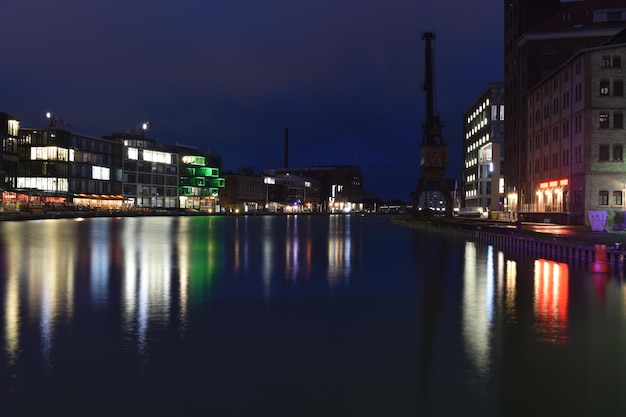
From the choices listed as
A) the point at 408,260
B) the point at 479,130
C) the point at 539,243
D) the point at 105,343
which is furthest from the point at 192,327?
the point at 479,130

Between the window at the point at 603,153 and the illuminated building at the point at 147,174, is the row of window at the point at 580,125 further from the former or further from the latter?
the illuminated building at the point at 147,174

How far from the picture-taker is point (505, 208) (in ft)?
356

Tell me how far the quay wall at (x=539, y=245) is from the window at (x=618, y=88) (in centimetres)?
2175

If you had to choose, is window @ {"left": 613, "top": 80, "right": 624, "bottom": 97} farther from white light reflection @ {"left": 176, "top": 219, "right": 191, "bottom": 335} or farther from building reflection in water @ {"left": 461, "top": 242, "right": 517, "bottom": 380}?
white light reflection @ {"left": 176, "top": 219, "right": 191, "bottom": 335}

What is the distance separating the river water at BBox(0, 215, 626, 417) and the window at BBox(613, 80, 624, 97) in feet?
150

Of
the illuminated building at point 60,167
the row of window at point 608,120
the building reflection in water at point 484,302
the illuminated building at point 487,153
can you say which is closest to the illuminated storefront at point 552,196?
the row of window at point 608,120

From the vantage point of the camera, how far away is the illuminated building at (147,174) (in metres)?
174

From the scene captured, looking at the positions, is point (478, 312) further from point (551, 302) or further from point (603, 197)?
point (603, 197)

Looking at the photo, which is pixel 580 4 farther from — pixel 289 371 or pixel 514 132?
pixel 289 371

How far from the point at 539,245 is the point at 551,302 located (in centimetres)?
2542

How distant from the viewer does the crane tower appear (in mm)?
96188

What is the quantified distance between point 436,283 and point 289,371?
1565cm

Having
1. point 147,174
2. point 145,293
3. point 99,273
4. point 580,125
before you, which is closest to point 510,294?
point 145,293

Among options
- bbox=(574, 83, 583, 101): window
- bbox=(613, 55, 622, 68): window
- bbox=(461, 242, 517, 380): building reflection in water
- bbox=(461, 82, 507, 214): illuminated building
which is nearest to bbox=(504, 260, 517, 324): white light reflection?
bbox=(461, 242, 517, 380): building reflection in water
